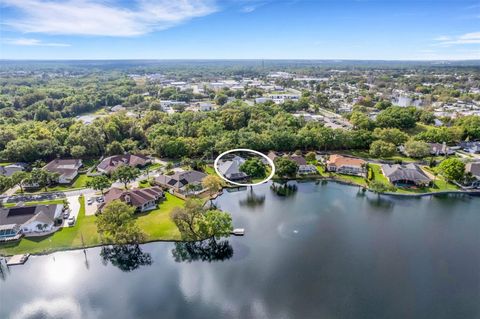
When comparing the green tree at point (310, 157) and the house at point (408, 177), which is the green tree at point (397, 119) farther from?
the house at point (408, 177)

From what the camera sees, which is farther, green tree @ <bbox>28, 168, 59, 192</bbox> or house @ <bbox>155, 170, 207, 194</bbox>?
house @ <bbox>155, 170, 207, 194</bbox>

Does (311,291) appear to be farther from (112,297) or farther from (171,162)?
(171,162)

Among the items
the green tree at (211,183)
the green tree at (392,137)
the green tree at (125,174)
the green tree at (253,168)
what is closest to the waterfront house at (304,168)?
the green tree at (253,168)

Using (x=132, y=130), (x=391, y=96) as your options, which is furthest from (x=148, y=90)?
(x=391, y=96)

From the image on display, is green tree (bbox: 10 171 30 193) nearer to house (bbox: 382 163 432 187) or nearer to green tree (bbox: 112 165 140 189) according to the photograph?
green tree (bbox: 112 165 140 189)

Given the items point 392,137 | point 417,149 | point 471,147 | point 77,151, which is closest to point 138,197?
→ point 77,151

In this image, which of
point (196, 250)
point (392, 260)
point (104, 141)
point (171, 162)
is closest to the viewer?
point (392, 260)

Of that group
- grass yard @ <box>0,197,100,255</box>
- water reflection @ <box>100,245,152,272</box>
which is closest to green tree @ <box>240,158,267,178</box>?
water reflection @ <box>100,245,152,272</box>

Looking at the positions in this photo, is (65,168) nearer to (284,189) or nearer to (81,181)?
(81,181)
